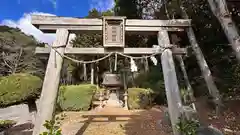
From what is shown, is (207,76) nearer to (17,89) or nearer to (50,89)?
(50,89)

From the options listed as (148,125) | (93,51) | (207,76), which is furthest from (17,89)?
(207,76)

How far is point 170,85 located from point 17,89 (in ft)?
13.3

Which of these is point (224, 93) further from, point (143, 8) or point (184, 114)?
point (143, 8)

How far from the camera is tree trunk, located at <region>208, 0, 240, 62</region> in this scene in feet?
14.9

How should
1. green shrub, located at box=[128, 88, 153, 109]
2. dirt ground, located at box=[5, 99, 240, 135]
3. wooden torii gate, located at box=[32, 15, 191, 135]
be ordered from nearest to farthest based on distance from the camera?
1. wooden torii gate, located at box=[32, 15, 191, 135]
2. dirt ground, located at box=[5, 99, 240, 135]
3. green shrub, located at box=[128, 88, 153, 109]

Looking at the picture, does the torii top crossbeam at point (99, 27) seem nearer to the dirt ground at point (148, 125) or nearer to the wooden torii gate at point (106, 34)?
the wooden torii gate at point (106, 34)

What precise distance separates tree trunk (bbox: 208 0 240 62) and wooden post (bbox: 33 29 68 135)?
3.63 m

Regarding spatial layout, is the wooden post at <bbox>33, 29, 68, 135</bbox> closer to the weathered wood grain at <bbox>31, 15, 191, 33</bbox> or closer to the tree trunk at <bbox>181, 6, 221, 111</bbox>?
the weathered wood grain at <bbox>31, 15, 191, 33</bbox>

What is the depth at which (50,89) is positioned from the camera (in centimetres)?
472

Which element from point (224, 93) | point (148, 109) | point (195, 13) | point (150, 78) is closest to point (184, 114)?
point (224, 93)

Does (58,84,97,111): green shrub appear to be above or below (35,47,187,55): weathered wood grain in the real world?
below

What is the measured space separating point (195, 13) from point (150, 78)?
4.94 metres

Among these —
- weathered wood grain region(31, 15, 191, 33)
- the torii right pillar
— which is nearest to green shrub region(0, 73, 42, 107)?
weathered wood grain region(31, 15, 191, 33)

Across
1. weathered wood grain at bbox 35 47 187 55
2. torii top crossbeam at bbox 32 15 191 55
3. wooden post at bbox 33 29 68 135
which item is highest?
torii top crossbeam at bbox 32 15 191 55
